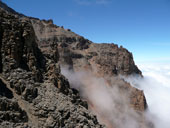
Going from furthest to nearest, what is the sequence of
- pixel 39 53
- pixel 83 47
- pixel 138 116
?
pixel 83 47 → pixel 138 116 → pixel 39 53

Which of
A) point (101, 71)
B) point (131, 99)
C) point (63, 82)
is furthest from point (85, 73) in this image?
point (63, 82)

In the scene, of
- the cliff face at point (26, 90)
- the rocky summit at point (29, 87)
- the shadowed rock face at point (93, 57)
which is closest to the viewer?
the cliff face at point (26, 90)

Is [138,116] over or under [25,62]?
under

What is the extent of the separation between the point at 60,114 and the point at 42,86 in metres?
4.60

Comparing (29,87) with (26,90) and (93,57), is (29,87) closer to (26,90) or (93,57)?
(26,90)

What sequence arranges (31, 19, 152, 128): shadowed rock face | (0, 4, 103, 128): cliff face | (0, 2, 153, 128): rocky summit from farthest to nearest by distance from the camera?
(31, 19, 152, 128): shadowed rock face → (0, 2, 153, 128): rocky summit → (0, 4, 103, 128): cliff face

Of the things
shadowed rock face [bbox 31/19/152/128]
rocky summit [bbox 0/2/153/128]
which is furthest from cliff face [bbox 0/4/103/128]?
shadowed rock face [bbox 31/19/152/128]

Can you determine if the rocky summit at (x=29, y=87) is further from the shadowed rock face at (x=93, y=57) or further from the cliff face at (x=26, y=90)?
the shadowed rock face at (x=93, y=57)

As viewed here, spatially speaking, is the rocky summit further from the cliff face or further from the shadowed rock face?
the shadowed rock face

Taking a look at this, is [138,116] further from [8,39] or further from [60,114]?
[8,39]

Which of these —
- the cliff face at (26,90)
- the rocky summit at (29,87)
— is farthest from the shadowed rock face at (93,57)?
the cliff face at (26,90)

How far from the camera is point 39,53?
27672mm

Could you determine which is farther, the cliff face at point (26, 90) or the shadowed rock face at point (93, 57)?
the shadowed rock face at point (93, 57)

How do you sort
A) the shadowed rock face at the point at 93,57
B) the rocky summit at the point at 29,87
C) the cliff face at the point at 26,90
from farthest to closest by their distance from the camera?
the shadowed rock face at the point at 93,57
the rocky summit at the point at 29,87
the cliff face at the point at 26,90
